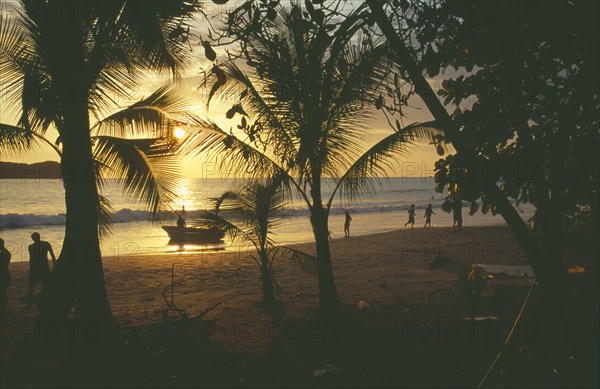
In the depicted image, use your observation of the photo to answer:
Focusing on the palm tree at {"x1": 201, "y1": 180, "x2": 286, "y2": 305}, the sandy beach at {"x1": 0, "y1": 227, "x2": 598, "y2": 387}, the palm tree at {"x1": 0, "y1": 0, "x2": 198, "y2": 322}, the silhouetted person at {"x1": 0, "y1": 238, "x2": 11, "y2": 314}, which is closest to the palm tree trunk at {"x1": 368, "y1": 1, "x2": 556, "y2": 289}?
the sandy beach at {"x1": 0, "y1": 227, "x2": 598, "y2": 387}

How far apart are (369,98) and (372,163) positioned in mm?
983

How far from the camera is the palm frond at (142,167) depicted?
25.7ft

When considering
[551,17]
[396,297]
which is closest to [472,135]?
[551,17]

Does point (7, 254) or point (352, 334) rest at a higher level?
point (7, 254)

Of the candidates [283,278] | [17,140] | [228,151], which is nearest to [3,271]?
[17,140]

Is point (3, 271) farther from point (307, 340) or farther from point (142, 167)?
point (307, 340)

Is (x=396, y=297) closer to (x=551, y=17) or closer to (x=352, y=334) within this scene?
(x=352, y=334)

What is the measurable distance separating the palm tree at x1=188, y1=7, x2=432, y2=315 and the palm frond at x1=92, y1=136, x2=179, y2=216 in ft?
1.70

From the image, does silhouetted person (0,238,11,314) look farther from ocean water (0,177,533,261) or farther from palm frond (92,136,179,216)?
ocean water (0,177,533,261)

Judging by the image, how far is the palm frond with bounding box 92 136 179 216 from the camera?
7.84 metres

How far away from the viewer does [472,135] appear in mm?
5512

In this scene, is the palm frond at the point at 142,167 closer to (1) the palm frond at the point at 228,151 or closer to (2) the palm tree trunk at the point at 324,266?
(1) the palm frond at the point at 228,151

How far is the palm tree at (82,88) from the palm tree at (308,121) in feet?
3.62


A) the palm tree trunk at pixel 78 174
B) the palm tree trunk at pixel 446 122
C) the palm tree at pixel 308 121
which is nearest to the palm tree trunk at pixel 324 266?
the palm tree at pixel 308 121
